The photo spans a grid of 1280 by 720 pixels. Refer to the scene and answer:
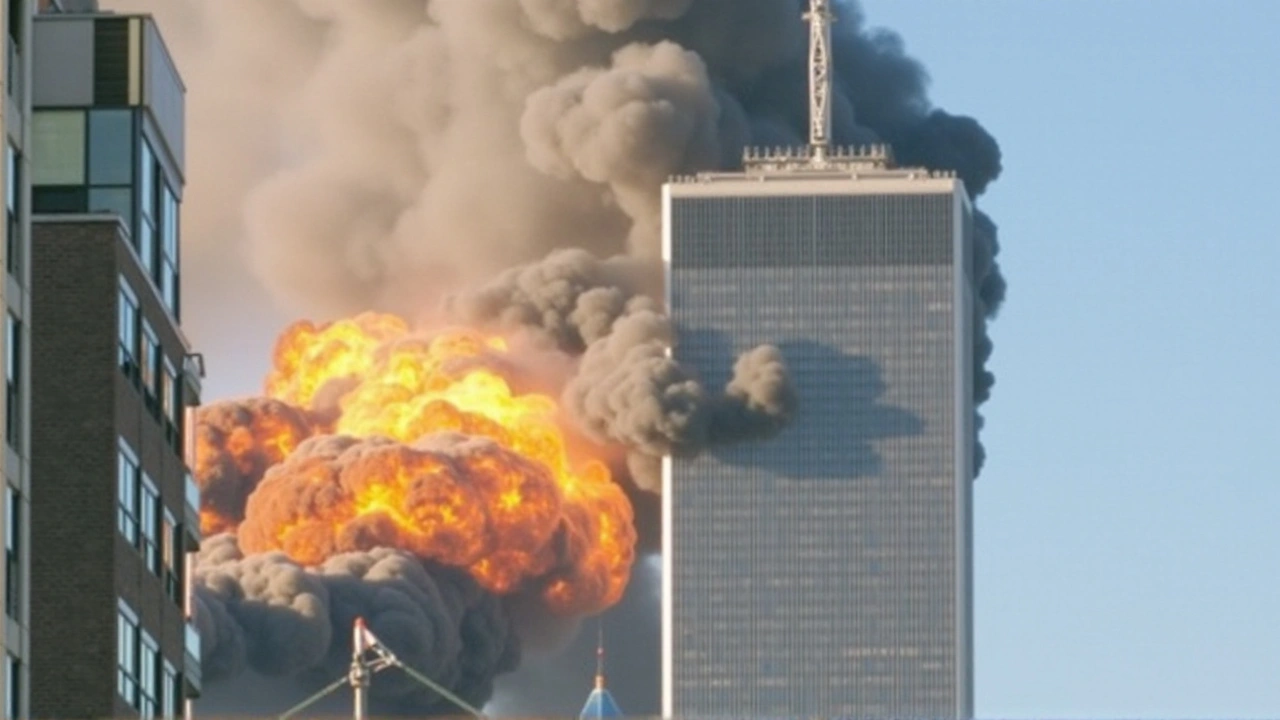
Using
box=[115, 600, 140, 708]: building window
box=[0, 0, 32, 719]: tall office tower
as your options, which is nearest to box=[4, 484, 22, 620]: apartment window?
box=[0, 0, 32, 719]: tall office tower

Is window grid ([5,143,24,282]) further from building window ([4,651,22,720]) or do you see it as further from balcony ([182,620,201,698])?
balcony ([182,620,201,698])

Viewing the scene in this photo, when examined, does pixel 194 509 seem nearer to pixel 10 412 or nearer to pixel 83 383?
pixel 83 383

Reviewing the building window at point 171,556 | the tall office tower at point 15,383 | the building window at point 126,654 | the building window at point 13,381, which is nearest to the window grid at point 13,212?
the tall office tower at point 15,383

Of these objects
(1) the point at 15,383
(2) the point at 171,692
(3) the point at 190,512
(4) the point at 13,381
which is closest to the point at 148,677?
(2) the point at 171,692

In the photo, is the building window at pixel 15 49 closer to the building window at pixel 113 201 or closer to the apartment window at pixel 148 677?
the building window at pixel 113 201

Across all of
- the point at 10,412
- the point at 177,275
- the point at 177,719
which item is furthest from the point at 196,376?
the point at 10,412

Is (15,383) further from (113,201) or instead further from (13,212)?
(113,201)
